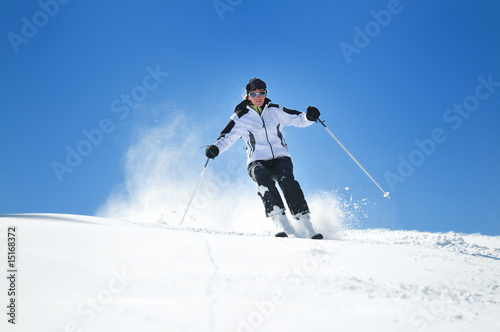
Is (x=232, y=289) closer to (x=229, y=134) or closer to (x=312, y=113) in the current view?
(x=229, y=134)

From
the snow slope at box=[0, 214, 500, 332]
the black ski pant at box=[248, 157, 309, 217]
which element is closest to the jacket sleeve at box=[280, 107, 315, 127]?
the black ski pant at box=[248, 157, 309, 217]

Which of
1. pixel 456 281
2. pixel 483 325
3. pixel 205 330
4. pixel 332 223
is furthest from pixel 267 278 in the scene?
pixel 332 223

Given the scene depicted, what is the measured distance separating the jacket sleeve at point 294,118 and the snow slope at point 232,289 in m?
3.55

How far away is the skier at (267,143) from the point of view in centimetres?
441

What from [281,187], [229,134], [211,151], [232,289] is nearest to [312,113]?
[229,134]

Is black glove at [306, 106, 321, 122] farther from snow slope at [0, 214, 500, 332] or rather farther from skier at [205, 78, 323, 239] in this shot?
snow slope at [0, 214, 500, 332]

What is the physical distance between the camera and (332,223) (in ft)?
16.4

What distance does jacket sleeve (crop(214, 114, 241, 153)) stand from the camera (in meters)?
5.46

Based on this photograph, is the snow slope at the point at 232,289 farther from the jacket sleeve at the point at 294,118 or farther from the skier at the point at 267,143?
the jacket sleeve at the point at 294,118

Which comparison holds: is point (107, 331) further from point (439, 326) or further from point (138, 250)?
point (439, 326)

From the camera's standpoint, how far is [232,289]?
4.99 feet

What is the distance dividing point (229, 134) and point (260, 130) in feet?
1.87

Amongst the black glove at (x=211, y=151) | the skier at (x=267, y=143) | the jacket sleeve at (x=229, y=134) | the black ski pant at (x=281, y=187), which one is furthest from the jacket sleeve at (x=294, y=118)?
the black glove at (x=211, y=151)

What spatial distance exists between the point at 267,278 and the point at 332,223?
3.49 metres
